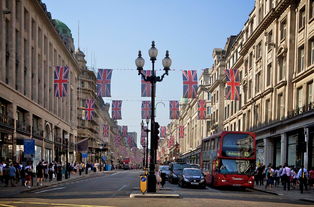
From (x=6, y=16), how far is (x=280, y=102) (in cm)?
2662

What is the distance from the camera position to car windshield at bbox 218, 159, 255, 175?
29.9 meters

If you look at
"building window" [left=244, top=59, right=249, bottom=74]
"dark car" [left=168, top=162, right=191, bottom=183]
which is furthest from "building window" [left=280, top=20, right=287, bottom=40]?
"dark car" [left=168, top=162, right=191, bottom=183]

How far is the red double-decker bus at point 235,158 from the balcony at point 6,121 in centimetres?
1826

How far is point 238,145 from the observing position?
29516 millimetres

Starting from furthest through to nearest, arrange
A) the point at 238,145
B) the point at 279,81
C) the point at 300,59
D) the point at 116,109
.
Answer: the point at 116,109 < the point at 279,81 < the point at 300,59 < the point at 238,145

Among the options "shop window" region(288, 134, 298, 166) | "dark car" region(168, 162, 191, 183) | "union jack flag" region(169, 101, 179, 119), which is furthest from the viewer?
"union jack flag" region(169, 101, 179, 119)

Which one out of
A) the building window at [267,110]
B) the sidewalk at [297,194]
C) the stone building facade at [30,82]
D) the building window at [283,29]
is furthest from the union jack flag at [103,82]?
the building window at [267,110]

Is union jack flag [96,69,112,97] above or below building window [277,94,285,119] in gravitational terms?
above

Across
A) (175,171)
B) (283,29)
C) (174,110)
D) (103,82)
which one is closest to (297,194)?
(175,171)

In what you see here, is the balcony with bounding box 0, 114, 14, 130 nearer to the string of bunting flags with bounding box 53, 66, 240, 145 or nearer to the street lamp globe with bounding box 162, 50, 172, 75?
the string of bunting flags with bounding box 53, 66, 240, 145

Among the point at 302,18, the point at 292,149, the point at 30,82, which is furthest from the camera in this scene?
the point at 30,82

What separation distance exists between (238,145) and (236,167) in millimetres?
1606

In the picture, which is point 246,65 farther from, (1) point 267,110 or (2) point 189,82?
(2) point 189,82

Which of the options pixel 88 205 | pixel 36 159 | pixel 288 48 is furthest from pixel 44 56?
pixel 88 205
